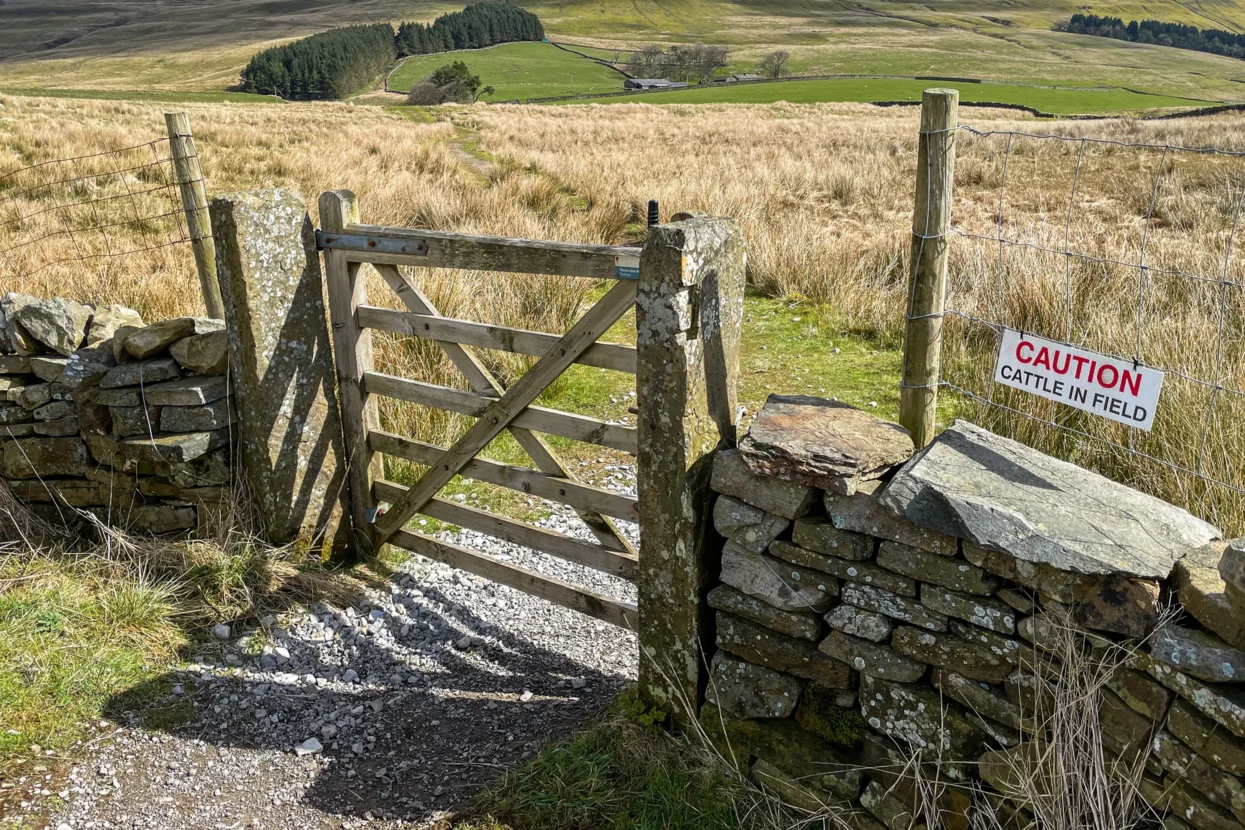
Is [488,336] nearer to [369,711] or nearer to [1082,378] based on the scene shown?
[369,711]

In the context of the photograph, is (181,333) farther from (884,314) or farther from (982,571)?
(884,314)

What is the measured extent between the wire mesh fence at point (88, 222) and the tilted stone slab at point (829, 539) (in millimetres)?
5663

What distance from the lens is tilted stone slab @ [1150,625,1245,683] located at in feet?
6.82

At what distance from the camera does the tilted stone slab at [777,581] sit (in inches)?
114

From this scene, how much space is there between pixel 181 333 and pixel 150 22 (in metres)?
206

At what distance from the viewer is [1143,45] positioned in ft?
469

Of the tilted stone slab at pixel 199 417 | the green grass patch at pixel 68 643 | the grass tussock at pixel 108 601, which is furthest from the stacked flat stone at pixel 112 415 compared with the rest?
the green grass patch at pixel 68 643

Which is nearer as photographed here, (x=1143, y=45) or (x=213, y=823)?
(x=213, y=823)

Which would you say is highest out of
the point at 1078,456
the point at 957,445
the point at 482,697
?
the point at 957,445

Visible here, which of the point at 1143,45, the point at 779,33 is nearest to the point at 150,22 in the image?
the point at 779,33

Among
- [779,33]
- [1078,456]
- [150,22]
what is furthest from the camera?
[150,22]

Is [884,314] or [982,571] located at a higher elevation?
[982,571]

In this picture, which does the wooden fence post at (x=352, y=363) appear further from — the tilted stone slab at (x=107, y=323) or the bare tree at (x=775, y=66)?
the bare tree at (x=775, y=66)

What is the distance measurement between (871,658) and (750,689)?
507mm
